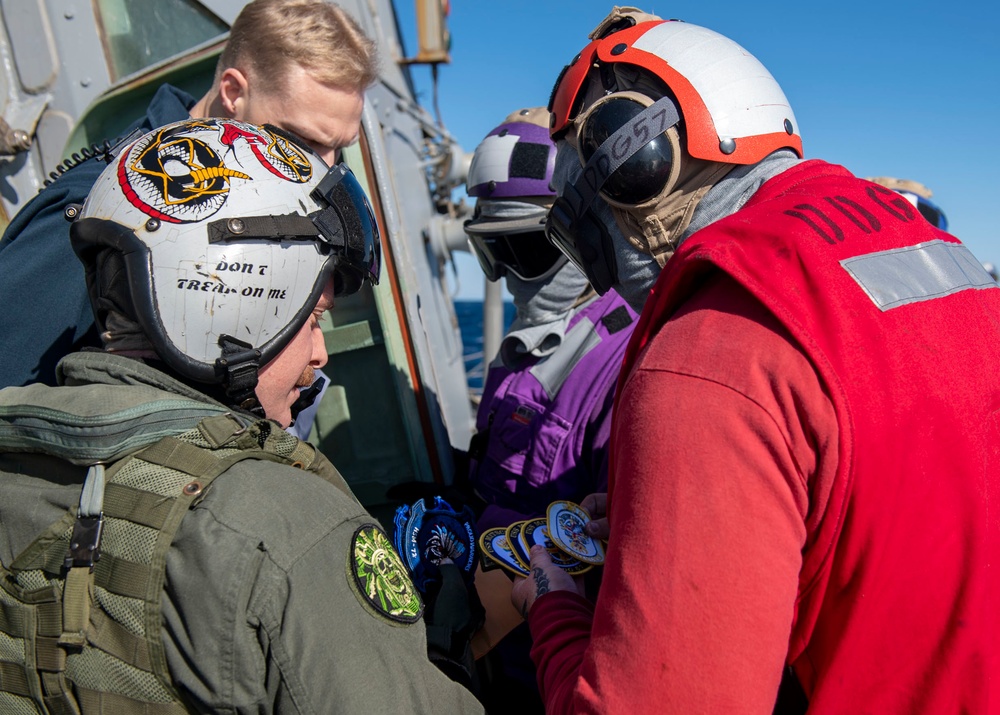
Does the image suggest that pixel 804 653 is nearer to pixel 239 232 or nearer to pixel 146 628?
pixel 146 628

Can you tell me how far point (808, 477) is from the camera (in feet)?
3.16

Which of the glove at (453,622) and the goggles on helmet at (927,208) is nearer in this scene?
the glove at (453,622)

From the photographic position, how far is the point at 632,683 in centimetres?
96

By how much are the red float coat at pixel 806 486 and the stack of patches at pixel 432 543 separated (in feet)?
2.47

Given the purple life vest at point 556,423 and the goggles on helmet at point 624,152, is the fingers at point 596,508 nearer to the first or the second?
the purple life vest at point 556,423

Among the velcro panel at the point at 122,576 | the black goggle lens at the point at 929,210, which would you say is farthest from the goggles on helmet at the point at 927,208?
the velcro panel at the point at 122,576

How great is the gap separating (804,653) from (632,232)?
0.90 m

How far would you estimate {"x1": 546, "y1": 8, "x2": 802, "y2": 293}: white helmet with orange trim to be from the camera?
1400 millimetres

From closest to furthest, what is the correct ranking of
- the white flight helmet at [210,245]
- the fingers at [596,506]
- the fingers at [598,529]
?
the white flight helmet at [210,245] → the fingers at [598,529] → the fingers at [596,506]

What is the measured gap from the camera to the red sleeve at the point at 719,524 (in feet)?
3.02

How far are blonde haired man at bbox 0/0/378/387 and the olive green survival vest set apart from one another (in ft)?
2.46

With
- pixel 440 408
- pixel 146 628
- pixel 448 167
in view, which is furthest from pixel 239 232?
pixel 448 167

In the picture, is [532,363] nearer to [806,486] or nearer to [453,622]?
[453,622]

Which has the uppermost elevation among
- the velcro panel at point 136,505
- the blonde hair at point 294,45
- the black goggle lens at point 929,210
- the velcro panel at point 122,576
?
the blonde hair at point 294,45
